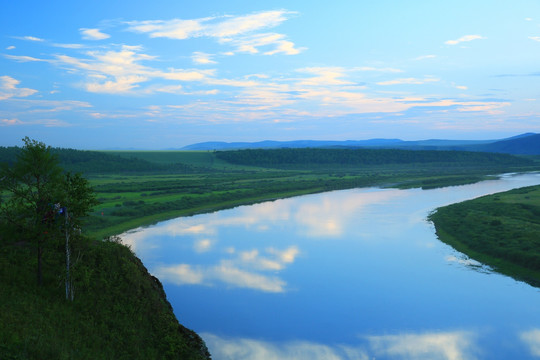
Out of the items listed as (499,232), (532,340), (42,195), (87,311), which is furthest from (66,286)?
(499,232)

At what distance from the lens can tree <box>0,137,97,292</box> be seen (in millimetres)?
19812

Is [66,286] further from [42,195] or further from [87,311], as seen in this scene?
[42,195]

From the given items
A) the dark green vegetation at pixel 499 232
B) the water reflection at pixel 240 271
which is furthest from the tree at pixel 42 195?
the dark green vegetation at pixel 499 232

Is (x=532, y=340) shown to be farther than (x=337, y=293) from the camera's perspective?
No

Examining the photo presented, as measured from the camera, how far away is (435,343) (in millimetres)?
22547

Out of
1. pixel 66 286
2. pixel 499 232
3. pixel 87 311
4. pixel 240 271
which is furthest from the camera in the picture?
pixel 499 232

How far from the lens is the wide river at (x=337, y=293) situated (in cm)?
2242

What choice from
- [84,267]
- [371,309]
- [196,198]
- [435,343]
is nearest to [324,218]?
[196,198]

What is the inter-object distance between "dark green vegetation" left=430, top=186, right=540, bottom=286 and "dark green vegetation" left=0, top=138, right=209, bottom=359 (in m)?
25.9

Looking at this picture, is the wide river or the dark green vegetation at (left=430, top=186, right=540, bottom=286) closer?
the wide river

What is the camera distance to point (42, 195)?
66.6 feet

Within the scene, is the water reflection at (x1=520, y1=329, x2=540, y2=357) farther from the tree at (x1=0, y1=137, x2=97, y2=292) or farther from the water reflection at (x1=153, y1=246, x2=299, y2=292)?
the tree at (x1=0, y1=137, x2=97, y2=292)

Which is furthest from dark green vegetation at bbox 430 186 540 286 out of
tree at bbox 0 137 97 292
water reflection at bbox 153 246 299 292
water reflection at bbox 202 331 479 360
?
tree at bbox 0 137 97 292

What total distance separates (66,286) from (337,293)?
55.7ft
